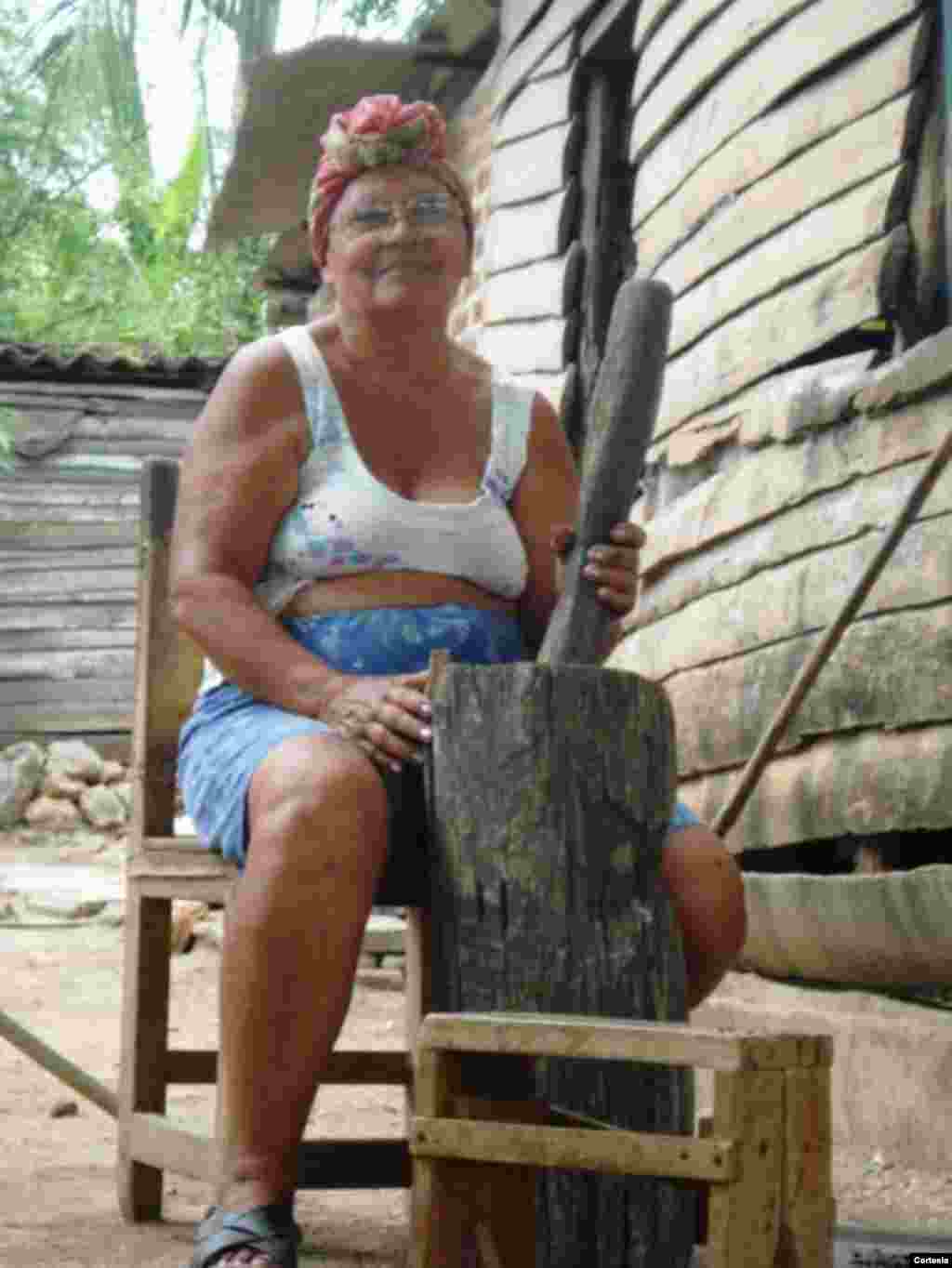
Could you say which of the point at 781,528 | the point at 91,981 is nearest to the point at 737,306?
the point at 781,528

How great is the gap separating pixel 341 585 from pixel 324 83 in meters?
5.45

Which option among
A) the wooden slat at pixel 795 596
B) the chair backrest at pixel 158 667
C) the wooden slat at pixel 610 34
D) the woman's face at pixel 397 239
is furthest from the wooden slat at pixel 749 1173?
the wooden slat at pixel 610 34

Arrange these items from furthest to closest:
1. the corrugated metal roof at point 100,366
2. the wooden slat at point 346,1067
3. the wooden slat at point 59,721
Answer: the wooden slat at point 59,721, the corrugated metal roof at point 100,366, the wooden slat at point 346,1067

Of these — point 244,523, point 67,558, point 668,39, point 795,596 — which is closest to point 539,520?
point 244,523

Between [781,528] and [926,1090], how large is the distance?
130 cm

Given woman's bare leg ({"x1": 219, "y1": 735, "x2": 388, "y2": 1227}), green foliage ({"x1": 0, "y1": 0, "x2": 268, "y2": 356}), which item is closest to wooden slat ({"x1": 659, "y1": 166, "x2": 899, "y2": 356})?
woman's bare leg ({"x1": 219, "y1": 735, "x2": 388, "y2": 1227})

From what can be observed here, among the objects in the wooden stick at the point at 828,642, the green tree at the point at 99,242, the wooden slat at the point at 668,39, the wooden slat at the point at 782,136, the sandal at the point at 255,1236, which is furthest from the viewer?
the green tree at the point at 99,242

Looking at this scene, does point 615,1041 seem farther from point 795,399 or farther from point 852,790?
point 795,399

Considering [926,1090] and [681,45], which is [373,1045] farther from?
[681,45]

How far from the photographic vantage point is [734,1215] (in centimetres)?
216

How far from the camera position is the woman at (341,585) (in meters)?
2.62

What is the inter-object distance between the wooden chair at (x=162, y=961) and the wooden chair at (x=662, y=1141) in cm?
80

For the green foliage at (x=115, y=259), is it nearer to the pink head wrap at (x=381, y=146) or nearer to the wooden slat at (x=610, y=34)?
the wooden slat at (x=610, y=34)

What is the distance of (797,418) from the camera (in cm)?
471
